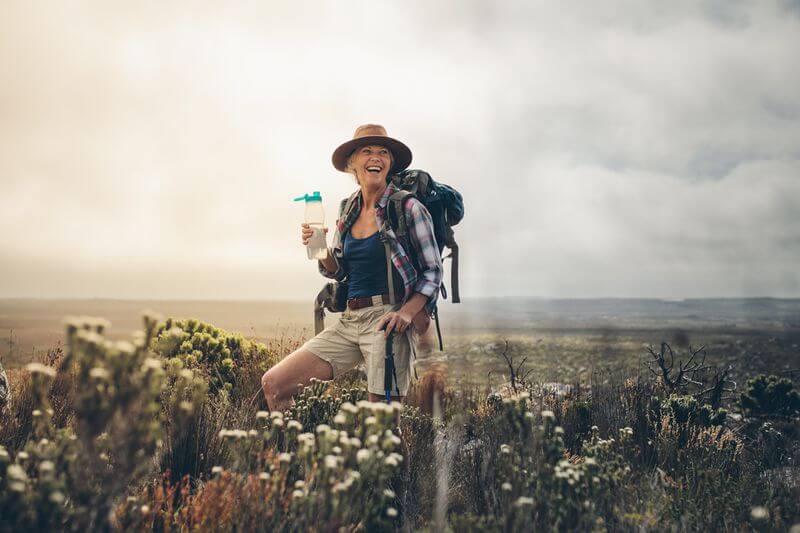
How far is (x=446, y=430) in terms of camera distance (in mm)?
4941

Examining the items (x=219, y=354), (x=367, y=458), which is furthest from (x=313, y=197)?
(x=219, y=354)

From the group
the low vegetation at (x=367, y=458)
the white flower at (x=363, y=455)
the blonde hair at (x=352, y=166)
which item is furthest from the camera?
the blonde hair at (x=352, y=166)

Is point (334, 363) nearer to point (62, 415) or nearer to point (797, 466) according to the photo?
point (62, 415)

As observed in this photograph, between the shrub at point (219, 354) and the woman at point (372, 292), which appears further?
the shrub at point (219, 354)

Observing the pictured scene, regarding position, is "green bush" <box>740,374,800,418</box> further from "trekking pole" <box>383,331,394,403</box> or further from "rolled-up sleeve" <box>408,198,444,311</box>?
"trekking pole" <box>383,331,394,403</box>

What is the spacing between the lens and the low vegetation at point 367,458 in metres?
1.86

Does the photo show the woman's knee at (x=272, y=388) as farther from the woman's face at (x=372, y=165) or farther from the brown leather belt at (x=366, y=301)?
the woman's face at (x=372, y=165)

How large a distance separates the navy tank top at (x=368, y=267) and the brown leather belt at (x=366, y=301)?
3 cm

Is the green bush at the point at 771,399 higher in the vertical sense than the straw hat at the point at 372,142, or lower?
lower

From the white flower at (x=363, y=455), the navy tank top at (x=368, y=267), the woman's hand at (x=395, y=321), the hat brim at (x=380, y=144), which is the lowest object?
the white flower at (x=363, y=455)

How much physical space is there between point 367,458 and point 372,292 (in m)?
1.91

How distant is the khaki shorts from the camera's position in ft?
12.1

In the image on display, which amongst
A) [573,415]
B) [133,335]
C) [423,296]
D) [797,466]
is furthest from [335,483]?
[797,466]

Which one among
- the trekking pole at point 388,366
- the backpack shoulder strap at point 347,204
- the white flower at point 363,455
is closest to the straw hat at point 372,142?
the backpack shoulder strap at point 347,204
